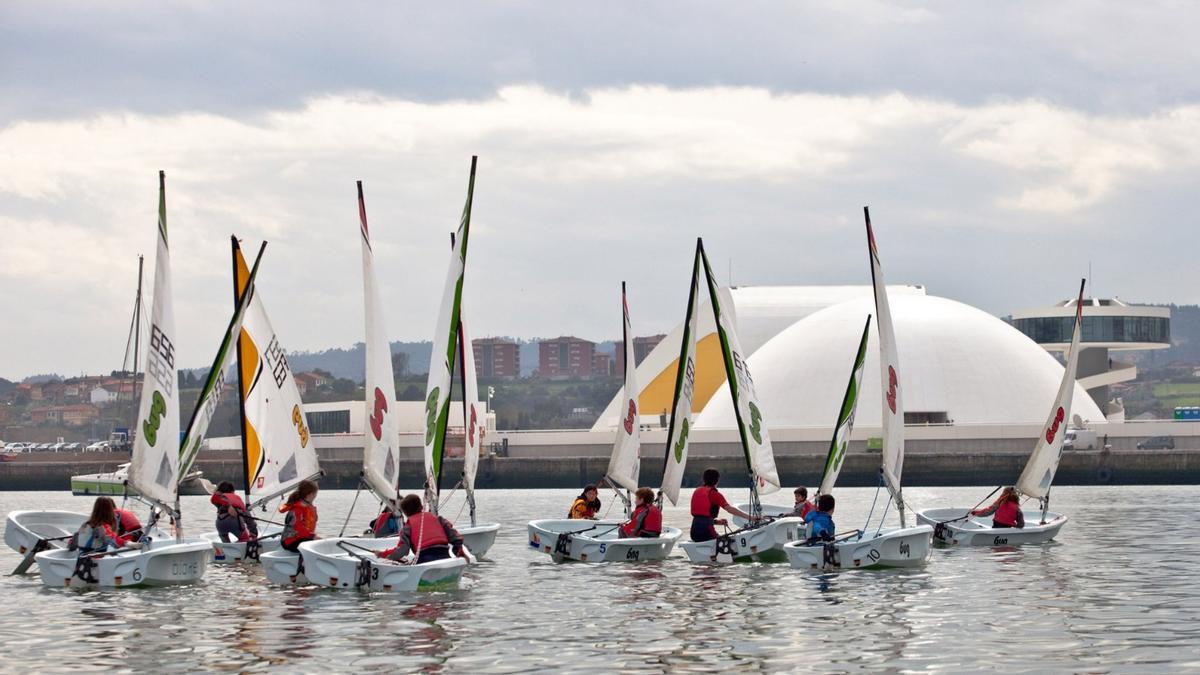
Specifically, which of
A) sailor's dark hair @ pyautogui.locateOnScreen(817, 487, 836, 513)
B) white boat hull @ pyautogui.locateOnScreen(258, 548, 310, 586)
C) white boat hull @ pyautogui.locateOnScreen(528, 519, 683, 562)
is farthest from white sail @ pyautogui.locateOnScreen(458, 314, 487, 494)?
sailor's dark hair @ pyautogui.locateOnScreen(817, 487, 836, 513)

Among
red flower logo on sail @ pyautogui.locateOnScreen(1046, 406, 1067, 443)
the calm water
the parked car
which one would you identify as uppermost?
red flower logo on sail @ pyautogui.locateOnScreen(1046, 406, 1067, 443)

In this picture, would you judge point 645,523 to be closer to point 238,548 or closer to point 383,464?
point 383,464

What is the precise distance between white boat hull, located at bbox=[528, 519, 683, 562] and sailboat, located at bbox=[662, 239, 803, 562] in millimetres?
1004

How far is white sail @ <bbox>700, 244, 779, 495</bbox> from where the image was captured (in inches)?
1516

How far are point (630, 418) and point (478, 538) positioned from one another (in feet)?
25.7

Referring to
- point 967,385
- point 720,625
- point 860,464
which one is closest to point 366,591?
point 720,625

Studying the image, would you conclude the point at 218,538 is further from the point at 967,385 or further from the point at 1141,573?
the point at 967,385

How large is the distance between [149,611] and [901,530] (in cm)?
1462

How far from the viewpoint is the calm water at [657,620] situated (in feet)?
74.1

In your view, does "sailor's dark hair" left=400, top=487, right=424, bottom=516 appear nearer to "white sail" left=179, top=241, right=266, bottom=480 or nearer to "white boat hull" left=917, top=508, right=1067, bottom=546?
"white sail" left=179, top=241, right=266, bottom=480

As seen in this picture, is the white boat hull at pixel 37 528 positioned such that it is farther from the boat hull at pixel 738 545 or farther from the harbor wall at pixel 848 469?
the harbor wall at pixel 848 469

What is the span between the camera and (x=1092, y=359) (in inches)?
6127

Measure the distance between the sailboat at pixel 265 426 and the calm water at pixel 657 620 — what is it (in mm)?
1475

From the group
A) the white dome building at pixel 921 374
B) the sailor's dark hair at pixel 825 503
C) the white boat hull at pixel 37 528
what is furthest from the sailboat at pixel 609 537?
the white dome building at pixel 921 374
